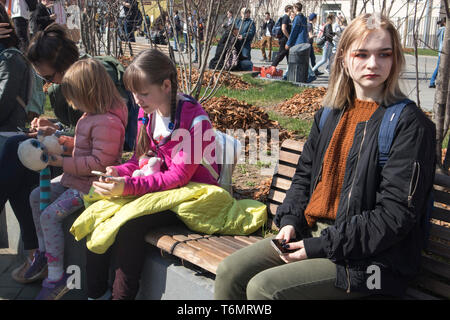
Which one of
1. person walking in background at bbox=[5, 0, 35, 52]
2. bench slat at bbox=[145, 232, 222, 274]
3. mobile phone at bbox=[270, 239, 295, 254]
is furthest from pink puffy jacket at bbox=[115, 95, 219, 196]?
person walking in background at bbox=[5, 0, 35, 52]

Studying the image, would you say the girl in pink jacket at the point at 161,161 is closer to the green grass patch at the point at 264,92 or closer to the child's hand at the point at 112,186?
the child's hand at the point at 112,186

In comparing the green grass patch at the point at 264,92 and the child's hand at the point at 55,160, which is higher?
the child's hand at the point at 55,160

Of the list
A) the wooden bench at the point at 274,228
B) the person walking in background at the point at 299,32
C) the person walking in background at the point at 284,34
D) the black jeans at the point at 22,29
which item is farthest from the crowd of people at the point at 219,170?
the person walking in background at the point at 284,34

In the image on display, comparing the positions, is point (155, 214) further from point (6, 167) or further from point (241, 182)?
point (241, 182)

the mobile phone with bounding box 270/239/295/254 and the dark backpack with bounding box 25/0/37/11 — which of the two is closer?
the mobile phone with bounding box 270/239/295/254

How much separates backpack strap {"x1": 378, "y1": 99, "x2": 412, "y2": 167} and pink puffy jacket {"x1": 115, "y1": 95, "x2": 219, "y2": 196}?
3.53 feet

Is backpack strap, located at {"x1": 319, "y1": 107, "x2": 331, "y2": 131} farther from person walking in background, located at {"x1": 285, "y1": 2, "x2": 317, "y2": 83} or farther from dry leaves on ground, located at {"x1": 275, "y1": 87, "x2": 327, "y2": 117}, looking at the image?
person walking in background, located at {"x1": 285, "y1": 2, "x2": 317, "y2": 83}

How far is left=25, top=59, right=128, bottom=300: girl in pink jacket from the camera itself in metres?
3.10

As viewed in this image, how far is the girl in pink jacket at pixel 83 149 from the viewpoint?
10.2 feet

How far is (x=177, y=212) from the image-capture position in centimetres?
278

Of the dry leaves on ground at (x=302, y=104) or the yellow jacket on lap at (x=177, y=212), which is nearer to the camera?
the yellow jacket on lap at (x=177, y=212)

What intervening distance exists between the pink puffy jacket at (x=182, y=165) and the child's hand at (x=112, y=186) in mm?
29

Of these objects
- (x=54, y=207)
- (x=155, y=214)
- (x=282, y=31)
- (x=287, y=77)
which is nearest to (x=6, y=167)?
(x=54, y=207)
